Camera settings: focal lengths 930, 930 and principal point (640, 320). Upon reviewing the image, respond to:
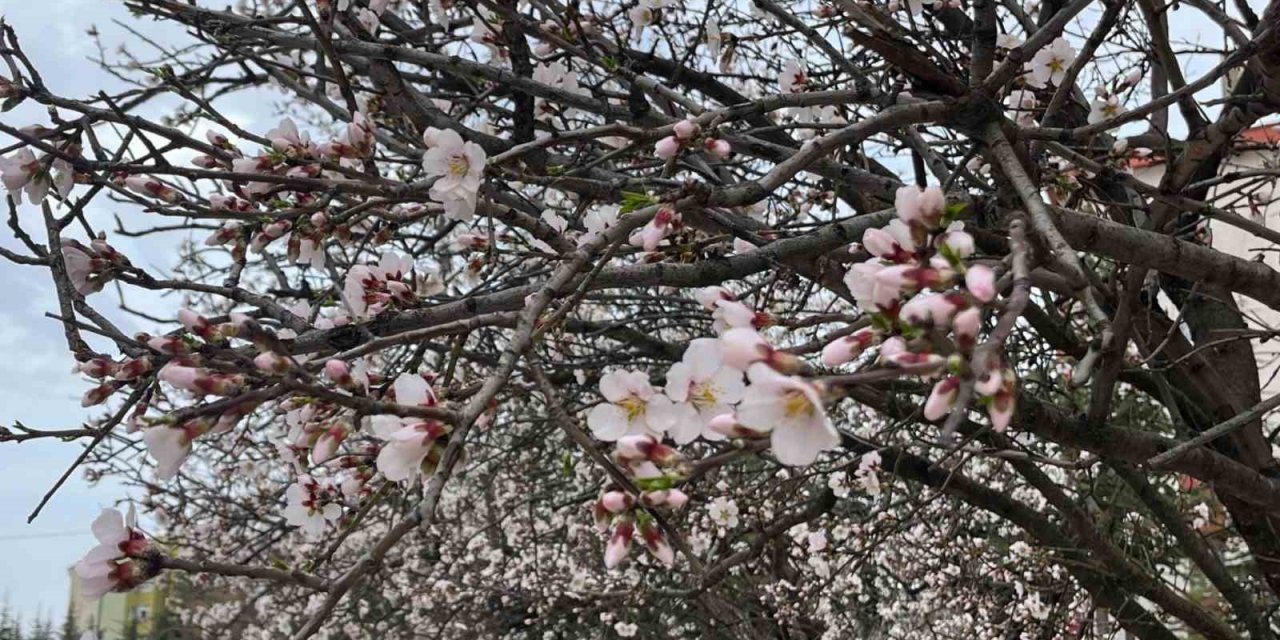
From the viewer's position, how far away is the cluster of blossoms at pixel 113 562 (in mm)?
1262

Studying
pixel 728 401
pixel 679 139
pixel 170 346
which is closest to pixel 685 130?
pixel 679 139

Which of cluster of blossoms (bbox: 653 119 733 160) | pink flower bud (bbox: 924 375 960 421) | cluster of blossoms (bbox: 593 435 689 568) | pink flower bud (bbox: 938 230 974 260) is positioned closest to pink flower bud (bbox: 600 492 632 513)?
cluster of blossoms (bbox: 593 435 689 568)

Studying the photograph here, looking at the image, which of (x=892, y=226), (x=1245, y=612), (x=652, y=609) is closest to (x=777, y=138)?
(x=892, y=226)

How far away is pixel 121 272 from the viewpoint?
2.04 metres

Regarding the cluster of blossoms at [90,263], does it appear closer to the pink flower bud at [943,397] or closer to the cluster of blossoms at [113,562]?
the cluster of blossoms at [113,562]

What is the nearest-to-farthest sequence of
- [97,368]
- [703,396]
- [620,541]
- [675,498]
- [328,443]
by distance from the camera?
[675,498], [620,541], [703,396], [328,443], [97,368]

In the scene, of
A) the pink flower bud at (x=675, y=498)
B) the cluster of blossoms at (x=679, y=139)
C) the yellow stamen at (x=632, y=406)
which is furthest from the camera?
the cluster of blossoms at (x=679, y=139)

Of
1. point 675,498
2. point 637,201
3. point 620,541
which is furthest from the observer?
point 637,201

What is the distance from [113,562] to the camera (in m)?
1.28

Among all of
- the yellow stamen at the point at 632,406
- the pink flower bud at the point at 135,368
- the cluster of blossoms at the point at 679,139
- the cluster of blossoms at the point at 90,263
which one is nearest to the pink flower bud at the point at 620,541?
the yellow stamen at the point at 632,406

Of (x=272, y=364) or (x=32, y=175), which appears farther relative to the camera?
(x=32, y=175)

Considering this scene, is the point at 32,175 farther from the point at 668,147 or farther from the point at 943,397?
the point at 943,397

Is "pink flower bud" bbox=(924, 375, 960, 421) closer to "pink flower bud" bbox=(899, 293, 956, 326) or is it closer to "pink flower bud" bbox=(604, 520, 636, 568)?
"pink flower bud" bbox=(899, 293, 956, 326)

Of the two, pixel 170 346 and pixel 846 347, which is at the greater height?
pixel 170 346
